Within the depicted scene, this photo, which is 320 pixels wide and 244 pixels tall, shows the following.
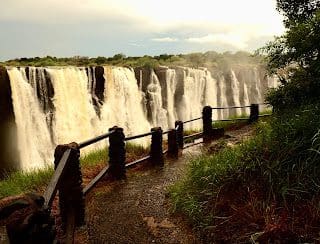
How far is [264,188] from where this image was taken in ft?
15.7

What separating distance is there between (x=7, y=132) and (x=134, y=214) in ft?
53.0

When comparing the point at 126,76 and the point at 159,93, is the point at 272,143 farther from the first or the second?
the point at 159,93

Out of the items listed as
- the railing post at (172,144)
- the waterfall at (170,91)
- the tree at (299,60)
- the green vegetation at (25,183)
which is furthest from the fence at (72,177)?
the waterfall at (170,91)

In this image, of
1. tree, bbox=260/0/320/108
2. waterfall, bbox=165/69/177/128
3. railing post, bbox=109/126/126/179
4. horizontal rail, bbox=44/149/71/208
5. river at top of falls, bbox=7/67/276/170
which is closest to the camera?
horizontal rail, bbox=44/149/71/208

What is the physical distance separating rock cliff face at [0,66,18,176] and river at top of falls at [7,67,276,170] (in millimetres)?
409

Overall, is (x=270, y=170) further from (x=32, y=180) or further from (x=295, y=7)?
(x=295, y=7)

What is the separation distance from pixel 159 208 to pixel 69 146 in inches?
70.4

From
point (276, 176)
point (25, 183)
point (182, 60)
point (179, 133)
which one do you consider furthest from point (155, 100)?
point (276, 176)

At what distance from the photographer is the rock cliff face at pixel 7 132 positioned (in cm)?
1950

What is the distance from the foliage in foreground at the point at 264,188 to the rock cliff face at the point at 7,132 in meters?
15.6

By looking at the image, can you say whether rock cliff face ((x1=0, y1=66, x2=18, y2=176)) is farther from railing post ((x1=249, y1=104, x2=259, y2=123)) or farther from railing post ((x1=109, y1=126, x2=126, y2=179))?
railing post ((x1=109, y1=126, x2=126, y2=179))

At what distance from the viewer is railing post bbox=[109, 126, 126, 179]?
24.5 feet

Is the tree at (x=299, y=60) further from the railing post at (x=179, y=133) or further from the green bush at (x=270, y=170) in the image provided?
the railing post at (x=179, y=133)

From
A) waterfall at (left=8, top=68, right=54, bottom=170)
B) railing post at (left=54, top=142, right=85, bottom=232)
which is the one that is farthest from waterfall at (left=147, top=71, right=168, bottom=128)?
railing post at (left=54, top=142, right=85, bottom=232)
